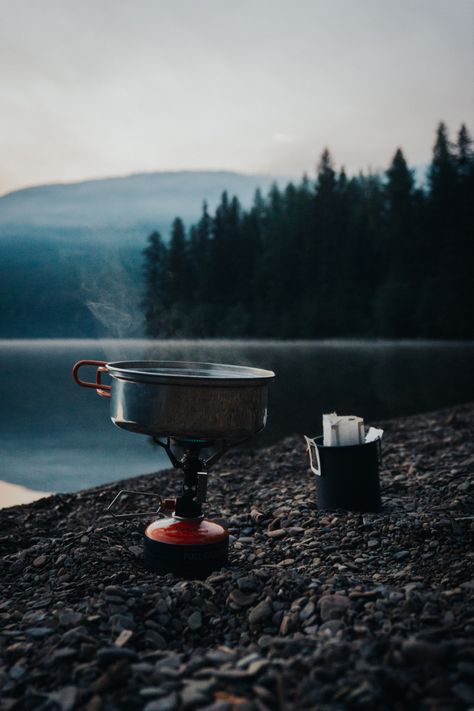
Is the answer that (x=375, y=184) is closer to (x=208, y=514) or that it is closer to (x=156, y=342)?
(x=156, y=342)

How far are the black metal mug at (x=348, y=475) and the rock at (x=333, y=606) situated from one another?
6.17 feet

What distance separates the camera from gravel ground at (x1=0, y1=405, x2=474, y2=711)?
221 centimetres

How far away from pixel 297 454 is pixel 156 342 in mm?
36927

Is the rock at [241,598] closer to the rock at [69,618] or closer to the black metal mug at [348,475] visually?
the rock at [69,618]

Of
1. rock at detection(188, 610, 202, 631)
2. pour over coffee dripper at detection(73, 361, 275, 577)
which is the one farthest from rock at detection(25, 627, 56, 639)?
pour over coffee dripper at detection(73, 361, 275, 577)

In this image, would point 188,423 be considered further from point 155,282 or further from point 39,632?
point 155,282

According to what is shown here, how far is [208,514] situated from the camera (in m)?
5.62

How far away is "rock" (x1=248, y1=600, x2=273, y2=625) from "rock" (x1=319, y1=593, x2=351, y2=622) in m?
0.27

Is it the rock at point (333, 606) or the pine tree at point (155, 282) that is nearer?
the rock at point (333, 606)

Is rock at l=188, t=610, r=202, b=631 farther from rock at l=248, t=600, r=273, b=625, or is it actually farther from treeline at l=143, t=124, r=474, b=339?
treeline at l=143, t=124, r=474, b=339

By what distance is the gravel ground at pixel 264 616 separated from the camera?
2.21m

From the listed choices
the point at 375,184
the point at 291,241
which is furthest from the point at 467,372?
the point at 375,184

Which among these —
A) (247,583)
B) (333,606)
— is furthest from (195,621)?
(333,606)

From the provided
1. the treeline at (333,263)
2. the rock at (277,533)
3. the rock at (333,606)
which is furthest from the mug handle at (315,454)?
the treeline at (333,263)
